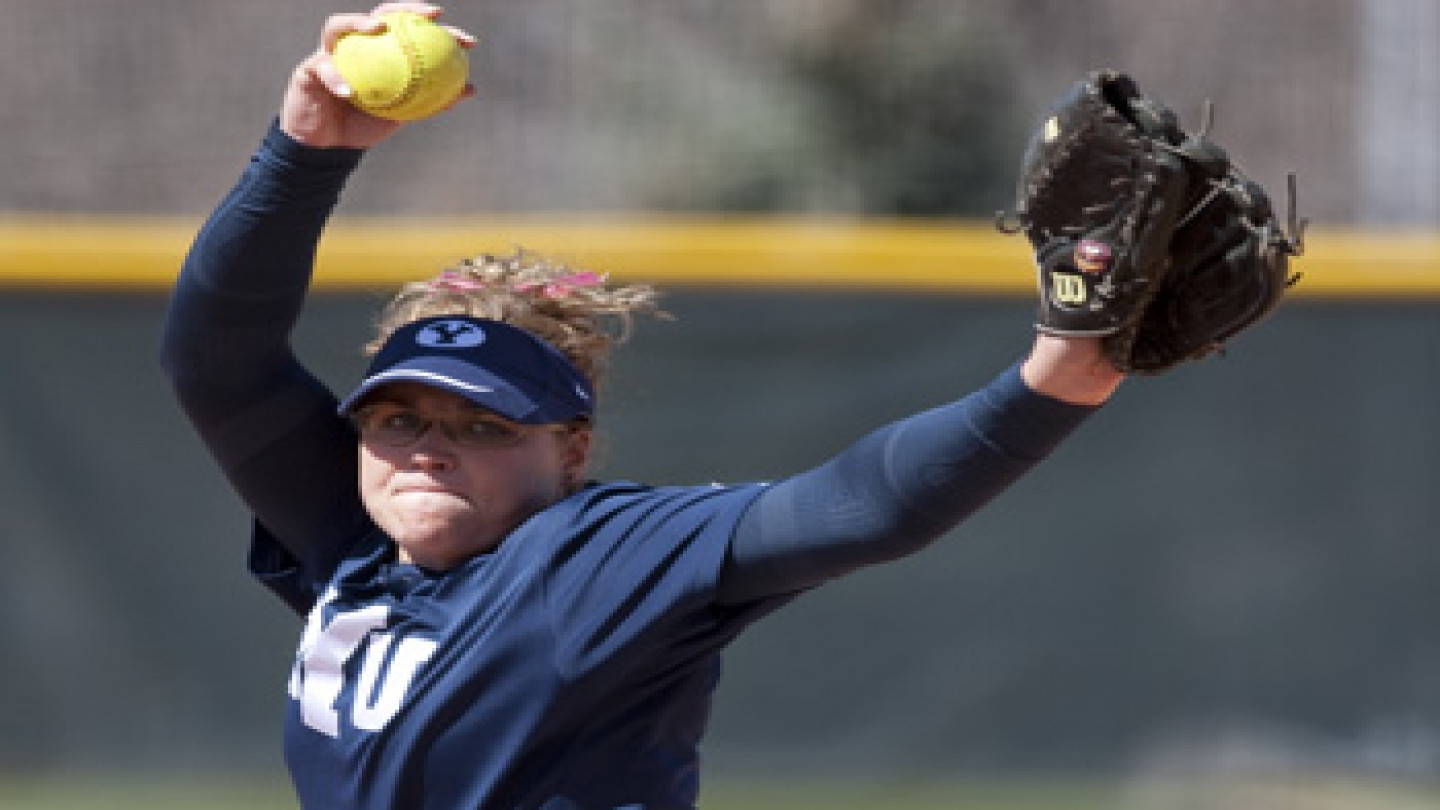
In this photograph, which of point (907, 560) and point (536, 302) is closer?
point (536, 302)

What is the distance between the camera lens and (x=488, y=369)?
254 cm

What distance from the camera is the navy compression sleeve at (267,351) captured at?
257cm

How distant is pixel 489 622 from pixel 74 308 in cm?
377

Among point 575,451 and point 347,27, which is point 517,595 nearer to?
point 575,451

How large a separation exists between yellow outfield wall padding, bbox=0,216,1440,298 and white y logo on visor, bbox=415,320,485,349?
10.7 feet

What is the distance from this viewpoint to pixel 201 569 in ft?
19.7

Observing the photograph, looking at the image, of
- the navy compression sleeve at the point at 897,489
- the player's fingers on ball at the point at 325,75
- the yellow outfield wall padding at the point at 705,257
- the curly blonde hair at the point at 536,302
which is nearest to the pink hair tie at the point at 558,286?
the curly blonde hair at the point at 536,302

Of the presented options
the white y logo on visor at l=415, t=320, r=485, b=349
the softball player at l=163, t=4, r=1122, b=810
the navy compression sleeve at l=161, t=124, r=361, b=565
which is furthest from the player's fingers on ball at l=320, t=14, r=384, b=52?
the white y logo on visor at l=415, t=320, r=485, b=349

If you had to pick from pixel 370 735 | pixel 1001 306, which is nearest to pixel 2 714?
pixel 1001 306

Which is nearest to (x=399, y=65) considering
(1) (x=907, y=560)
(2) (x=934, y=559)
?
(1) (x=907, y=560)

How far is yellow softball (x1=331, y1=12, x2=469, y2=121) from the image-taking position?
2.45 meters

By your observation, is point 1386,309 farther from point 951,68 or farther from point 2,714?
point 2,714

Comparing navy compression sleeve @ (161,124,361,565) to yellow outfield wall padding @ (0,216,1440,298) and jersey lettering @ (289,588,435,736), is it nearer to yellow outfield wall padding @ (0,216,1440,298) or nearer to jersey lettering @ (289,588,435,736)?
jersey lettering @ (289,588,435,736)

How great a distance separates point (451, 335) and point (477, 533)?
200 millimetres
